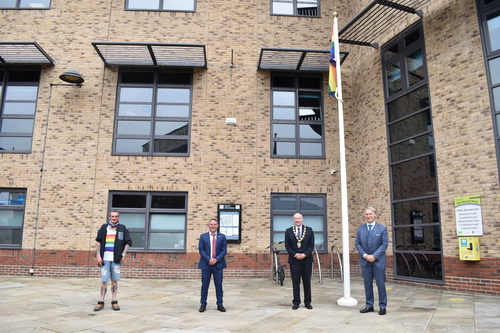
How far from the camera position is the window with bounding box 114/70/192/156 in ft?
40.8

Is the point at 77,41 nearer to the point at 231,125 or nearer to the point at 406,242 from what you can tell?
the point at 231,125

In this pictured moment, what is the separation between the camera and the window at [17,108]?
40.5 ft

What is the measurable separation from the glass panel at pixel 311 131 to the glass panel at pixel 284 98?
→ 0.92m

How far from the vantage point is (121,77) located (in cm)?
1289

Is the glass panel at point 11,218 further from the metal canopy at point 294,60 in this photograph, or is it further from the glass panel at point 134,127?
the metal canopy at point 294,60

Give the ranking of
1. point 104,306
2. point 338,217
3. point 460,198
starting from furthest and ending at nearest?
point 338,217
point 460,198
point 104,306

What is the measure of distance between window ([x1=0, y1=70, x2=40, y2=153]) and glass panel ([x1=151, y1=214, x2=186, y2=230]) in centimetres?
452

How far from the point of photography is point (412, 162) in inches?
397

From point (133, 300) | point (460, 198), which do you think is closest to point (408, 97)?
point (460, 198)

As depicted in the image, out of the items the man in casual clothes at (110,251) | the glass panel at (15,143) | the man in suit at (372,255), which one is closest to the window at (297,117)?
the man in suit at (372,255)

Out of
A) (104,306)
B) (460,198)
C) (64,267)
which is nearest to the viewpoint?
(104,306)

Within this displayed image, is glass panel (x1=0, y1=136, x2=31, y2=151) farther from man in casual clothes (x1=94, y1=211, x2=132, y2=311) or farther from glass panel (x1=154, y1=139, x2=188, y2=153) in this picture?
man in casual clothes (x1=94, y1=211, x2=132, y2=311)

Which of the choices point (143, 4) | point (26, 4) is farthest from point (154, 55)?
point (26, 4)

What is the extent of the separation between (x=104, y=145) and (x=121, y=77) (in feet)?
7.76
